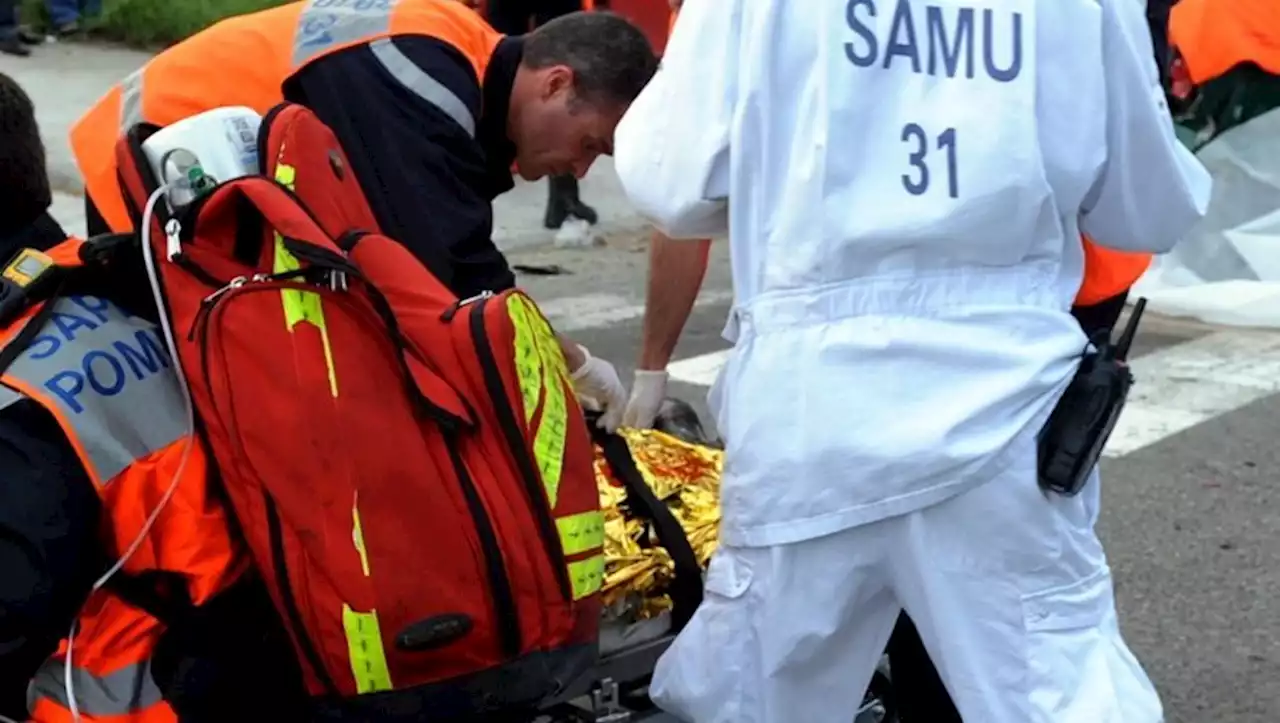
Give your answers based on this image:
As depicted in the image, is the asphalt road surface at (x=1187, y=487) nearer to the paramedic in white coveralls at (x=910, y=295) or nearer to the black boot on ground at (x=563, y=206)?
the black boot on ground at (x=563, y=206)

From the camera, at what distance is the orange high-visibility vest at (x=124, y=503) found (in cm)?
217

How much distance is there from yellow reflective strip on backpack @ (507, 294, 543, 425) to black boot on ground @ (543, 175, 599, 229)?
22.1ft

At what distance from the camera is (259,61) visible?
10.7ft

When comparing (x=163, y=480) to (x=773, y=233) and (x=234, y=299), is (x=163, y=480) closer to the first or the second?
(x=234, y=299)

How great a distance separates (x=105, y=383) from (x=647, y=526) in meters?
0.89

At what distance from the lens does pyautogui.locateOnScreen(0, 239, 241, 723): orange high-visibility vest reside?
2.17m

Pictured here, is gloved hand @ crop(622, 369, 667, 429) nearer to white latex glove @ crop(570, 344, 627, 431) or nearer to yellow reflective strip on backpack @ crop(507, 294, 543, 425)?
white latex glove @ crop(570, 344, 627, 431)

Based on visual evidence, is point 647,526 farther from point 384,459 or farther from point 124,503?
point 124,503

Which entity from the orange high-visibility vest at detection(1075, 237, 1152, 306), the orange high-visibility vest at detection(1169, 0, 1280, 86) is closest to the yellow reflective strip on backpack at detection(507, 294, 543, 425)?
the orange high-visibility vest at detection(1075, 237, 1152, 306)

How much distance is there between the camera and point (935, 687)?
279 centimetres

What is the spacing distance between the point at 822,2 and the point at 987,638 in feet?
2.58

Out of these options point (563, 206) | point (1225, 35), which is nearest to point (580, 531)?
point (1225, 35)

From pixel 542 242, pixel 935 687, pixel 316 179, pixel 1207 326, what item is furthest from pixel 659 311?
pixel 542 242

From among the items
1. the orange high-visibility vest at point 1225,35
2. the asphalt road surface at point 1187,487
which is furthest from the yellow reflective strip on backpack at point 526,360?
the orange high-visibility vest at point 1225,35
